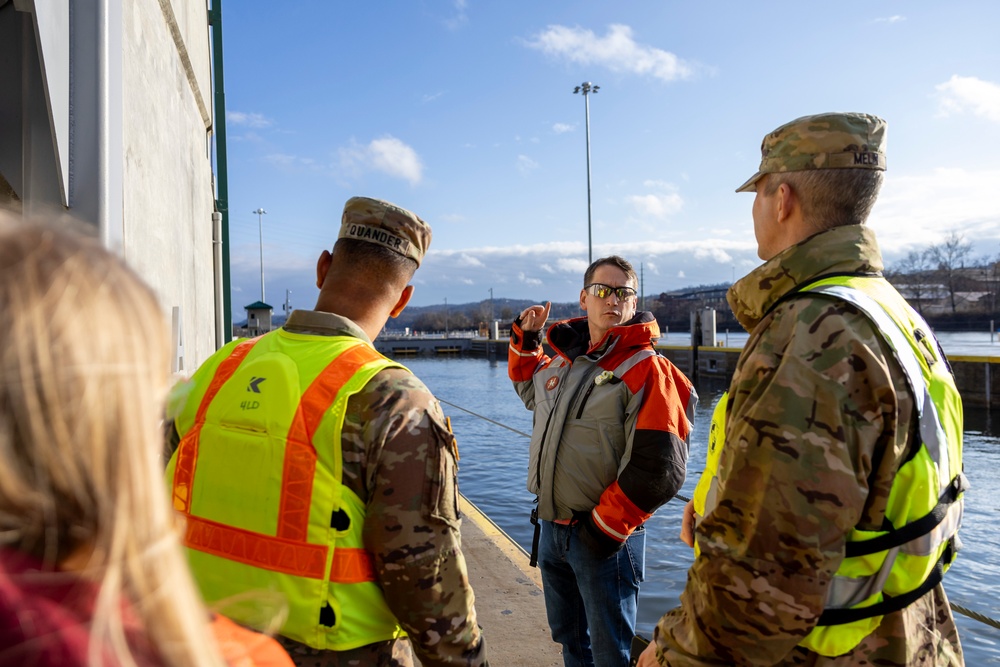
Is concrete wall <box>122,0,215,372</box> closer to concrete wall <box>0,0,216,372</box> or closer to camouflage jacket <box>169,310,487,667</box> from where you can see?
concrete wall <box>0,0,216,372</box>

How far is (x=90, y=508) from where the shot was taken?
741 mm

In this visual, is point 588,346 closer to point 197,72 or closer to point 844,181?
point 844,181

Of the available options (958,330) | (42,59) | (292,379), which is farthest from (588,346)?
(958,330)

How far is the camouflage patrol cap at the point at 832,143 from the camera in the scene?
180cm

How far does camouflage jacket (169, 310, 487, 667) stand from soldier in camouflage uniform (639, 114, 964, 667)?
21.9 inches

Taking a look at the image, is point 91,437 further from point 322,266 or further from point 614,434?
point 614,434

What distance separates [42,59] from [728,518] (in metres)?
2.62

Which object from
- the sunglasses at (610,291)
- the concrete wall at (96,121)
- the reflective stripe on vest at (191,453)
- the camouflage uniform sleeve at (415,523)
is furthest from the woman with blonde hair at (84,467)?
the sunglasses at (610,291)

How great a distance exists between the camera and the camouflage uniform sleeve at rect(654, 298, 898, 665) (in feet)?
4.99

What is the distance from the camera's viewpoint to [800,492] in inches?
60.2

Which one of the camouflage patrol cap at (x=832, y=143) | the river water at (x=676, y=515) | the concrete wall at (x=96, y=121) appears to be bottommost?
the river water at (x=676, y=515)

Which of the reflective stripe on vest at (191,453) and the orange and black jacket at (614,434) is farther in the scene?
the orange and black jacket at (614,434)

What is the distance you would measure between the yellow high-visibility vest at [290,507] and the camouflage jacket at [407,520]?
3 centimetres

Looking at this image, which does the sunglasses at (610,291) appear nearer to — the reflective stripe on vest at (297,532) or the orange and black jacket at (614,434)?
the orange and black jacket at (614,434)
